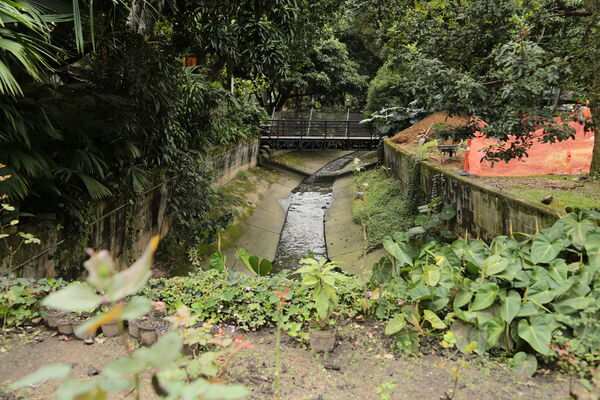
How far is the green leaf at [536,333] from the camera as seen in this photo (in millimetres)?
3102

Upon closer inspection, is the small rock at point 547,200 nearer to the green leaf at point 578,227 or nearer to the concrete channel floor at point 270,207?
the green leaf at point 578,227

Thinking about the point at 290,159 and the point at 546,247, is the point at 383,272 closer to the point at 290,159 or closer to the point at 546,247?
the point at 546,247

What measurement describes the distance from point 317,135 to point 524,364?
63.9 feet

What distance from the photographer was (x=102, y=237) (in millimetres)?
6656

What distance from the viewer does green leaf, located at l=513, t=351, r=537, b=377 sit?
3081 mm

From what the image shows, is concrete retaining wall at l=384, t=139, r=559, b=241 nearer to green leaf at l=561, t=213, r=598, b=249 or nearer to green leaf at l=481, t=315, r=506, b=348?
green leaf at l=561, t=213, r=598, b=249

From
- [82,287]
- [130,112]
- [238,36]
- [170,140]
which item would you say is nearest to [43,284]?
[130,112]

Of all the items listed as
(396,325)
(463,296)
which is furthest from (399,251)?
(396,325)

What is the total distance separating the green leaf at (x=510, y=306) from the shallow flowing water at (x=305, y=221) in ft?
21.8

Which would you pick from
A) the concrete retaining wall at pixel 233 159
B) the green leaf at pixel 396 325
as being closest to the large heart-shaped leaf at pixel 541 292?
the green leaf at pixel 396 325

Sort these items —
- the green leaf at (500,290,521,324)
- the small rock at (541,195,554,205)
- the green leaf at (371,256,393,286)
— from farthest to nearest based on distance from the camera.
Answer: the small rock at (541,195,554,205)
the green leaf at (371,256,393,286)
the green leaf at (500,290,521,324)

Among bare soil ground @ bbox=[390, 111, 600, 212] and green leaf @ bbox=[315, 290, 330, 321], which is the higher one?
bare soil ground @ bbox=[390, 111, 600, 212]

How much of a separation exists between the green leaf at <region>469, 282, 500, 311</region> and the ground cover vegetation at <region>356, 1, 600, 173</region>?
104 inches

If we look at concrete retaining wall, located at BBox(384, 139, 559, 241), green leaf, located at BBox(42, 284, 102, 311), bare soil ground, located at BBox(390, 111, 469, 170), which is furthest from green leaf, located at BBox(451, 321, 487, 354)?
bare soil ground, located at BBox(390, 111, 469, 170)
